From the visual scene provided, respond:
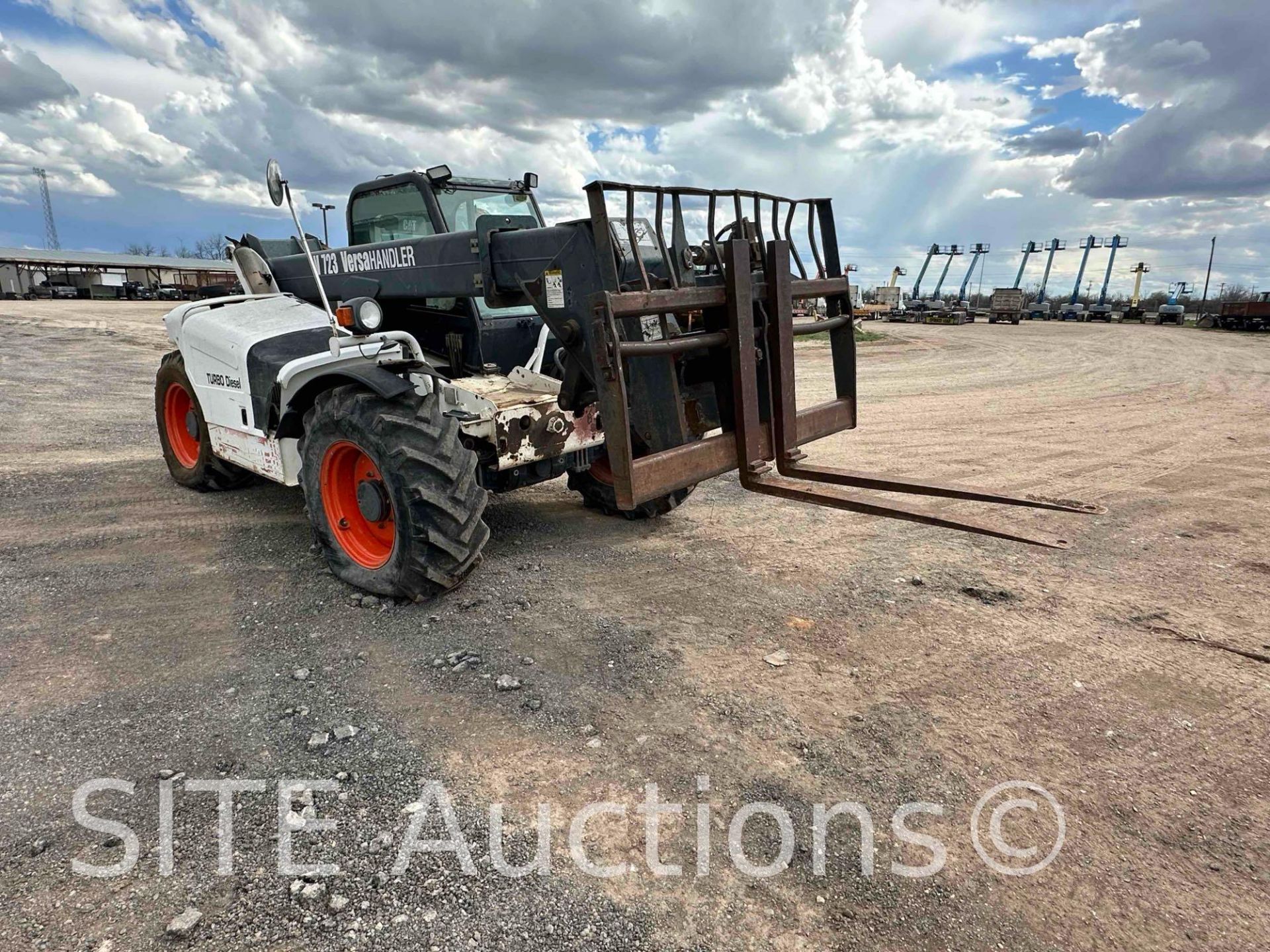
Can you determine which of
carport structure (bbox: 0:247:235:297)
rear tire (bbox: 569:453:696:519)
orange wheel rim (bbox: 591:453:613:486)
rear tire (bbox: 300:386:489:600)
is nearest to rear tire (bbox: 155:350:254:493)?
rear tire (bbox: 300:386:489:600)

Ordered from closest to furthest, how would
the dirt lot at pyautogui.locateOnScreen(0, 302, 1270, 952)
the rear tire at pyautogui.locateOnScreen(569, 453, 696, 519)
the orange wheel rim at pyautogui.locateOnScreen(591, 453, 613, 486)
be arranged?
the dirt lot at pyautogui.locateOnScreen(0, 302, 1270, 952)
the orange wheel rim at pyautogui.locateOnScreen(591, 453, 613, 486)
the rear tire at pyautogui.locateOnScreen(569, 453, 696, 519)

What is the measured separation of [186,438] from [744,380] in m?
5.59

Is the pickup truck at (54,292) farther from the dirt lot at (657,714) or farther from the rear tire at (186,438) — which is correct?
the dirt lot at (657,714)

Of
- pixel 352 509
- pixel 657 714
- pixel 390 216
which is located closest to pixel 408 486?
pixel 352 509

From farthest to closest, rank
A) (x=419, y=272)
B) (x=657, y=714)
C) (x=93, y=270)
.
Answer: (x=93, y=270) < (x=419, y=272) < (x=657, y=714)

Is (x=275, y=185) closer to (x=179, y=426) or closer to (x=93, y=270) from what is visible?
(x=179, y=426)

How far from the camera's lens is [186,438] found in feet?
22.6

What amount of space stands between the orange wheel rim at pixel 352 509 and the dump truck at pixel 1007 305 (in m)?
43.7

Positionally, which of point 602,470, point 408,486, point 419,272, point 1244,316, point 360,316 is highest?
point 419,272

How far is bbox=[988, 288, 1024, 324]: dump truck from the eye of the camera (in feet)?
137

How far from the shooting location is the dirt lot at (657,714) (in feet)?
7.54

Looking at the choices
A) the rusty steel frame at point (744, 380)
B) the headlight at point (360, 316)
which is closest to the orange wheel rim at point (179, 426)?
the headlight at point (360, 316)

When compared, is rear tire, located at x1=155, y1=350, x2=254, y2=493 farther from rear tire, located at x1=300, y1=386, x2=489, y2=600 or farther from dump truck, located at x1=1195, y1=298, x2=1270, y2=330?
dump truck, located at x1=1195, y1=298, x2=1270, y2=330

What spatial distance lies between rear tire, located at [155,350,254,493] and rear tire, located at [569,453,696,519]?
104 inches
